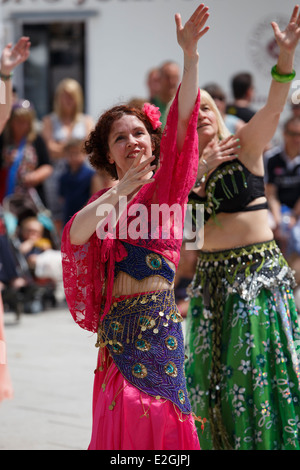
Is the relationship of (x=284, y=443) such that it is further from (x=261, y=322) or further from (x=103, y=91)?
(x=103, y=91)

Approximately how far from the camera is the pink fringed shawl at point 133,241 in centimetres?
287

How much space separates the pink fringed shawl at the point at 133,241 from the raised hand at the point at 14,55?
45.0 inches

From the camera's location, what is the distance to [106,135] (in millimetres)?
3092

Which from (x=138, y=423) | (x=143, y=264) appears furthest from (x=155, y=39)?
(x=138, y=423)

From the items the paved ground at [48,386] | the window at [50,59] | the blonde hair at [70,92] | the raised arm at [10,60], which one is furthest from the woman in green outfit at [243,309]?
the window at [50,59]

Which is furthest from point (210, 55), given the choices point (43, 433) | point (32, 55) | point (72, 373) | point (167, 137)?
point (167, 137)

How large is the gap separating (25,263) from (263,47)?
4467 millimetres

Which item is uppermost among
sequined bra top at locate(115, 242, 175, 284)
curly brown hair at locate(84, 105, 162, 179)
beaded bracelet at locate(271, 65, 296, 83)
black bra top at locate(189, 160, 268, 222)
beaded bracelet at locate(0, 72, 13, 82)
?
beaded bracelet at locate(0, 72, 13, 82)

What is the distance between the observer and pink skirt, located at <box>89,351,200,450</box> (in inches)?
111

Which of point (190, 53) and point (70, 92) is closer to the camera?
point (190, 53)

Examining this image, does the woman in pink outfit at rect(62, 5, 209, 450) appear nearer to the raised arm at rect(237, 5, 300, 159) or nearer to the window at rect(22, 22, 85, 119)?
the raised arm at rect(237, 5, 300, 159)

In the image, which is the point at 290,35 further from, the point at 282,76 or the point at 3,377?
the point at 3,377

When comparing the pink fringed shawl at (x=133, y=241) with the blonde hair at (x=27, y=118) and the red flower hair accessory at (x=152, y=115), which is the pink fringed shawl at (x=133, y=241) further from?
the blonde hair at (x=27, y=118)

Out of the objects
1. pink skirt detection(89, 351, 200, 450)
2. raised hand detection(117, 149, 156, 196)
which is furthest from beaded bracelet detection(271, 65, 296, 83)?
pink skirt detection(89, 351, 200, 450)
